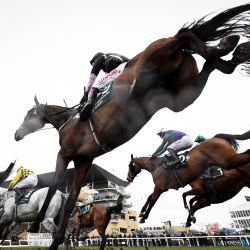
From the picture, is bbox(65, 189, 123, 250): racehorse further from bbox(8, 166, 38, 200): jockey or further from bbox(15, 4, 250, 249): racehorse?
bbox(15, 4, 250, 249): racehorse

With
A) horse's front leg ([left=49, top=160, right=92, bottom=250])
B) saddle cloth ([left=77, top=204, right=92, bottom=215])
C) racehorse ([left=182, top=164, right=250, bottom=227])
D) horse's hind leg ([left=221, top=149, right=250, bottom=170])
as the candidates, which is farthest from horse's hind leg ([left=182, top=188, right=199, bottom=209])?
saddle cloth ([left=77, top=204, right=92, bottom=215])

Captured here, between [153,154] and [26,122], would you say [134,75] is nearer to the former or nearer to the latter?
[26,122]

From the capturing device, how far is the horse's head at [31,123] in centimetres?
553

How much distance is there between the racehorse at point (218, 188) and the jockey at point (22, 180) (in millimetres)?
5161

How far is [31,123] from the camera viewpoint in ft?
18.7

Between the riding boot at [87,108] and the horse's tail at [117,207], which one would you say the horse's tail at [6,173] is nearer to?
the riding boot at [87,108]

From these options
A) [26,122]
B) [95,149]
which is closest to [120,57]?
[95,149]

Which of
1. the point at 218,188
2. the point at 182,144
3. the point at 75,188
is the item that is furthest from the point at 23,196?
the point at 218,188

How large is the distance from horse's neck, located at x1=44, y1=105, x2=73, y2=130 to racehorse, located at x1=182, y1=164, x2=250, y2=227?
4.71m

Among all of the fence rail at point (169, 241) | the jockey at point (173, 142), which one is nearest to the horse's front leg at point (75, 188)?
the jockey at point (173, 142)

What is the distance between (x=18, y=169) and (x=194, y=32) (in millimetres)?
7821

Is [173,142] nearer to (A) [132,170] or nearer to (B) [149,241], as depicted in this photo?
(A) [132,170]

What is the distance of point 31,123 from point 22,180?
4481 millimetres

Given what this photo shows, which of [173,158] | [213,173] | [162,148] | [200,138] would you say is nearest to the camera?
[173,158]
